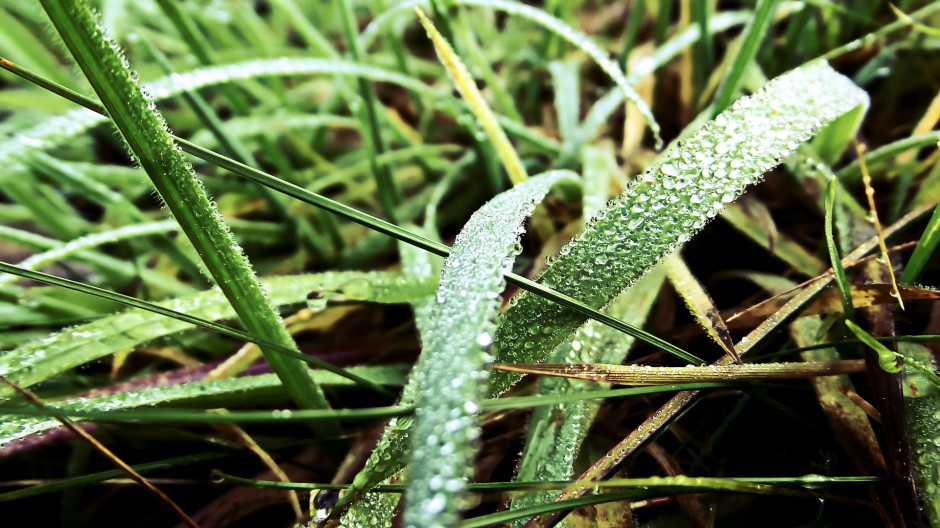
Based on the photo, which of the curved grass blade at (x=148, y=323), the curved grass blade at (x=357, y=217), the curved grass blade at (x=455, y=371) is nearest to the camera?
the curved grass blade at (x=455, y=371)

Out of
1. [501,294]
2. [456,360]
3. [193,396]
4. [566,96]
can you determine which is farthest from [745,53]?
[193,396]

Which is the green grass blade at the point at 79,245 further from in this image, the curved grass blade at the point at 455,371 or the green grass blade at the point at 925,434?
the green grass blade at the point at 925,434

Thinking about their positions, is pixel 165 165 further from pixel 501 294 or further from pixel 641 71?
pixel 641 71

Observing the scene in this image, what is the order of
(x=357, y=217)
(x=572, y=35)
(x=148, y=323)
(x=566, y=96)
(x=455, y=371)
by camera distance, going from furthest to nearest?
(x=566, y=96), (x=572, y=35), (x=148, y=323), (x=357, y=217), (x=455, y=371)

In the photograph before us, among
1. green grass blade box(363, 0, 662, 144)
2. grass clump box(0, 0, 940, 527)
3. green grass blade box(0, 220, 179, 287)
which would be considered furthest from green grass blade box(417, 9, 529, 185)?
green grass blade box(0, 220, 179, 287)

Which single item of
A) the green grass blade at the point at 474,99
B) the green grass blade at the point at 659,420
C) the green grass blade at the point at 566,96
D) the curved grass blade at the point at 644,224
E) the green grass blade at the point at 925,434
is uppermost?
the green grass blade at the point at 566,96

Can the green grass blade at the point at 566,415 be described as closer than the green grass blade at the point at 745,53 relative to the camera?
Yes

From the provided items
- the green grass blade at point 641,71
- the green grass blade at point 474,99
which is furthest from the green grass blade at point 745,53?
the green grass blade at point 474,99
